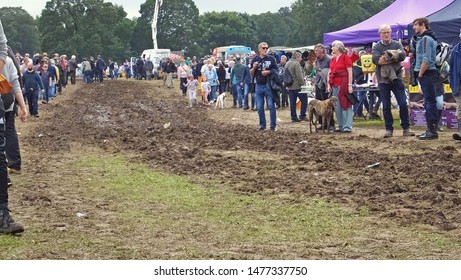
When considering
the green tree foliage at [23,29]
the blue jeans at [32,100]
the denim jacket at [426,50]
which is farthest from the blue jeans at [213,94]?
the green tree foliage at [23,29]

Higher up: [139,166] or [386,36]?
[386,36]

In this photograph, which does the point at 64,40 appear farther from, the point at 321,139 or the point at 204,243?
the point at 204,243

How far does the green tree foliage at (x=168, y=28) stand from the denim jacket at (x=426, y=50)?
12770 cm

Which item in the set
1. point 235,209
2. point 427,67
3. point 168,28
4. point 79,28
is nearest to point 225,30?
point 168,28

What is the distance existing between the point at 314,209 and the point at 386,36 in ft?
26.8

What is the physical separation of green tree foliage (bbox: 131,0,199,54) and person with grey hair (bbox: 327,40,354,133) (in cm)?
12460

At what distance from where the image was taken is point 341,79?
18734mm

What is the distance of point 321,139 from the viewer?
58.2 ft

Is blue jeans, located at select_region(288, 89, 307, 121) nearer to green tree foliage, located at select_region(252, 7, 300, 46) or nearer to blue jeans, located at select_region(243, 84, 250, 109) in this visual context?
blue jeans, located at select_region(243, 84, 250, 109)

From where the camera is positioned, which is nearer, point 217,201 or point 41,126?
point 217,201

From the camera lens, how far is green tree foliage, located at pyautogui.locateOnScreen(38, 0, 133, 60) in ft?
398

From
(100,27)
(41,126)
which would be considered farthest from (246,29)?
→ (41,126)

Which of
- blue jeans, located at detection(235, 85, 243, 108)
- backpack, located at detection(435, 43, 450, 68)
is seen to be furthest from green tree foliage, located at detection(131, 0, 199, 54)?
backpack, located at detection(435, 43, 450, 68)

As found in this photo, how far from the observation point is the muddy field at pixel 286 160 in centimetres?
984
